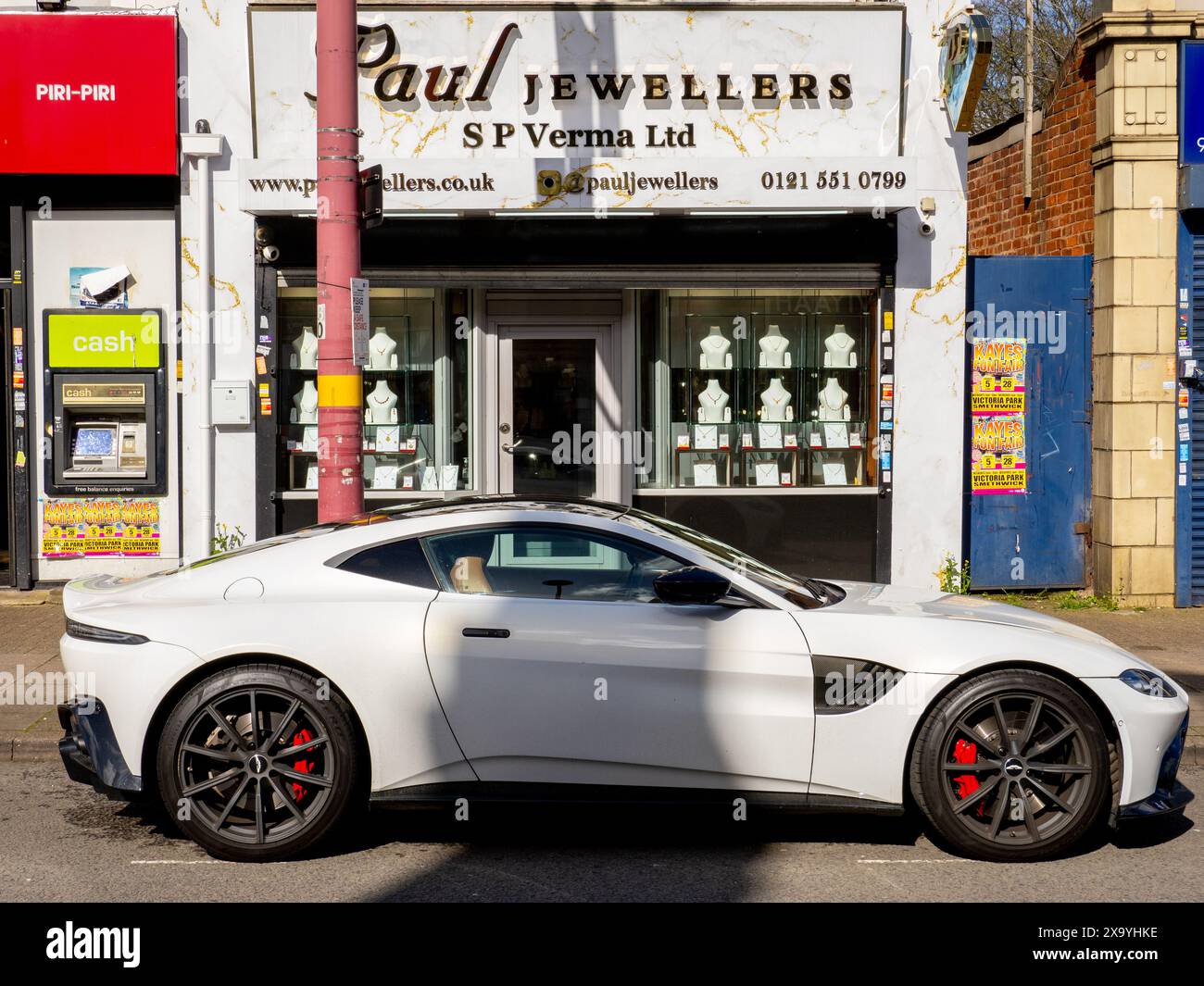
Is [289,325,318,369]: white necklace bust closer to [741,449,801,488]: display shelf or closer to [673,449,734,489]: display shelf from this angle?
[673,449,734,489]: display shelf

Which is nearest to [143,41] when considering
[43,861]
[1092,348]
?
[43,861]

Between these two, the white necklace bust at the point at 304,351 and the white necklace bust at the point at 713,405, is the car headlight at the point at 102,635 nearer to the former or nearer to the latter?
the white necklace bust at the point at 304,351

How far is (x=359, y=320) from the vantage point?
25.4 ft

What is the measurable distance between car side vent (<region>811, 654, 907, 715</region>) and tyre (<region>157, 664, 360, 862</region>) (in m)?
1.84

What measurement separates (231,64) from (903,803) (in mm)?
8318

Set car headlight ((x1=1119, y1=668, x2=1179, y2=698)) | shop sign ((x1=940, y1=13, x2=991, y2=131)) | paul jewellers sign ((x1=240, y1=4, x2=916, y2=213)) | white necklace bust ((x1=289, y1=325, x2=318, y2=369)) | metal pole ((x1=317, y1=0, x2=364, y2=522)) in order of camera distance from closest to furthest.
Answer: car headlight ((x1=1119, y1=668, x2=1179, y2=698)), metal pole ((x1=317, y1=0, x2=364, y2=522)), shop sign ((x1=940, y1=13, x2=991, y2=131)), paul jewellers sign ((x1=240, y1=4, x2=916, y2=213)), white necklace bust ((x1=289, y1=325, x2=318, y2=369))

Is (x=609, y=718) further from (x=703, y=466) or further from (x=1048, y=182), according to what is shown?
(x=1048, y=182)

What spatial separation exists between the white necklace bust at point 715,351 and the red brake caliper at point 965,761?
659 cm

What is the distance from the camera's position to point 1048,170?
1224cm

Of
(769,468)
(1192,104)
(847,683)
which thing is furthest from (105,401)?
(1192,104)

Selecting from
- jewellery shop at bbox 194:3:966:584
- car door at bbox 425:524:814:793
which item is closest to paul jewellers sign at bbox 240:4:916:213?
jewellery shop at bbox 194:3:966:584

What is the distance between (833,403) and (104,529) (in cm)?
630

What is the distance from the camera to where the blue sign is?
1071 centimetres

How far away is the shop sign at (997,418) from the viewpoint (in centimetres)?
1118
